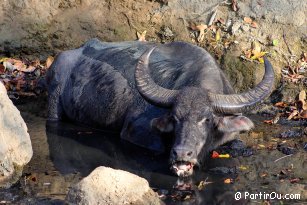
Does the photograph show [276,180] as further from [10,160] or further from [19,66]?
[19,66]

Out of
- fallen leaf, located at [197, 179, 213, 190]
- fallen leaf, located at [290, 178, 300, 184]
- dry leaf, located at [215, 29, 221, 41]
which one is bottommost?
fallen leaf, located at [197, 179, 213, 190]

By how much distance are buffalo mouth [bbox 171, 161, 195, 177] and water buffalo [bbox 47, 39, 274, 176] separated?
1 cm

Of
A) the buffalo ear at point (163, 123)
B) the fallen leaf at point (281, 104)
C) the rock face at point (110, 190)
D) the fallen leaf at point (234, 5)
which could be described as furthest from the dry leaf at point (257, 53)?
the rock face at point (110, 190)

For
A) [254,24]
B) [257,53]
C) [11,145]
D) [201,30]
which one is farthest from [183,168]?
[254,24]

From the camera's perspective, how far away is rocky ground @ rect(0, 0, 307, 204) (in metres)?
11.8

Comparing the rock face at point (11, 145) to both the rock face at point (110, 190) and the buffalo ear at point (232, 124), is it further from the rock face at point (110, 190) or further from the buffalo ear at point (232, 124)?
the buffalo ear at point (232, 124)

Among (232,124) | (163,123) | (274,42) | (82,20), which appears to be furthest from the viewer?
(82,20)

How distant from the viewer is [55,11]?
13.9 m

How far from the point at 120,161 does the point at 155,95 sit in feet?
3.30

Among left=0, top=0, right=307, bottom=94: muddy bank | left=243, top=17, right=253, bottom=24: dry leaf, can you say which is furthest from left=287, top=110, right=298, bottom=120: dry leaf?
left=243, top=17, right=253, bottom=24: dry leaf

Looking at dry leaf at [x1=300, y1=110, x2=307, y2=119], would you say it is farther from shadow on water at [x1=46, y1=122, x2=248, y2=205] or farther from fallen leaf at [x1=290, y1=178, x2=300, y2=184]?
fallen leaf at [x1=290, y1=178, x2=300, y2=184]

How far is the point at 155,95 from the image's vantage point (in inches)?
366

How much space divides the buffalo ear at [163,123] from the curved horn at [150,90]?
0.18m

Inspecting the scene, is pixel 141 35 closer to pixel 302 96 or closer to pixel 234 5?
pixel 234 5
